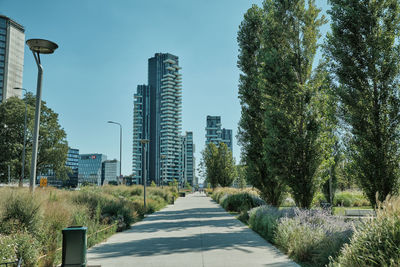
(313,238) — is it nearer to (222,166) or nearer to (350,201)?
(350,201)

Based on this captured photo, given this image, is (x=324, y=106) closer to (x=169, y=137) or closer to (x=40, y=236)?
(x=40, y=236)

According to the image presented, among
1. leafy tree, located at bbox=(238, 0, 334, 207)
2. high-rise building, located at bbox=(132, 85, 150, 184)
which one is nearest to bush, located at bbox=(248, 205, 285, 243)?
leafy tree, located at bbox=(238, 0, 334, 207)

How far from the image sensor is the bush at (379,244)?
464cm

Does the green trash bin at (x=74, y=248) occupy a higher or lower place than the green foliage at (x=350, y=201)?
higher

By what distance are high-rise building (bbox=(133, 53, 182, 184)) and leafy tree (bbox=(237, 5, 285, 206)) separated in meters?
145

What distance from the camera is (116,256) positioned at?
809cm

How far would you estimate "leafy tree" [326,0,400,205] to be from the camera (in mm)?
10531

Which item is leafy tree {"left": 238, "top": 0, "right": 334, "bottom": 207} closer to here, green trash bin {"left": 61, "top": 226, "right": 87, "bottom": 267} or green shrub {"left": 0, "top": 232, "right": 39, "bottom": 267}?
green trash bin {"left": 61, "top": 226, "right": 87, "bottom": 267}

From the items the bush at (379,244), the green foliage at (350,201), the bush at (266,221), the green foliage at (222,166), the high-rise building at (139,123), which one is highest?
the high-rise building at (139,123)

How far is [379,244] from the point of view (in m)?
4.90

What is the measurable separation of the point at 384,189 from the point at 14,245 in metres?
10.9

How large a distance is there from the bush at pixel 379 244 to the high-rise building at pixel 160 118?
160m

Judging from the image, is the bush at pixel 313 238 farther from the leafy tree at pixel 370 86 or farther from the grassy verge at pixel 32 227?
the grassy verge at pixel 32 227

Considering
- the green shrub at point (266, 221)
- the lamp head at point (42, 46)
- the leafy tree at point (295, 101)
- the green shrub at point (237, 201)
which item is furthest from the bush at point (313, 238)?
the green shrub at point (237, 201)
